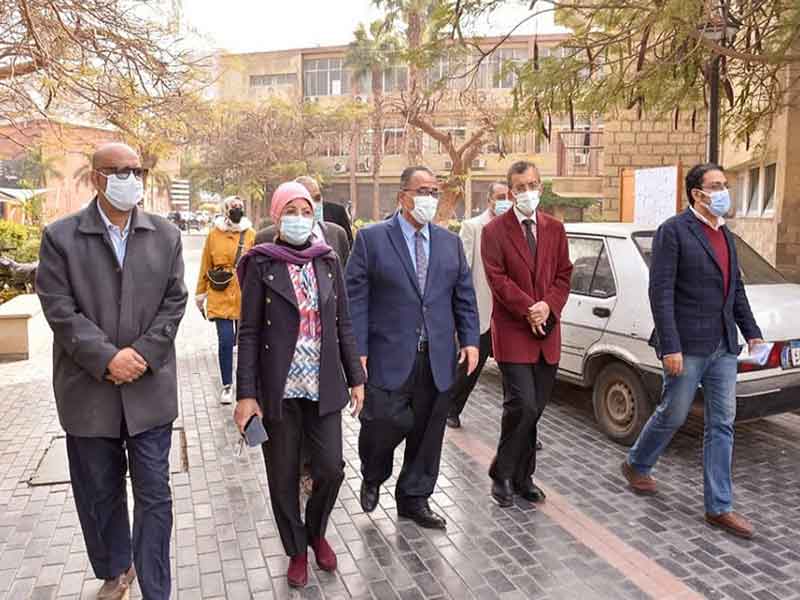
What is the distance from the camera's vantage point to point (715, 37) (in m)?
7.14

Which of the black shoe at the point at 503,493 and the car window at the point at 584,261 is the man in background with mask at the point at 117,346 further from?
the car window at the point at 584,261

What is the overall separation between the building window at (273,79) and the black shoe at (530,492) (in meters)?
51.9

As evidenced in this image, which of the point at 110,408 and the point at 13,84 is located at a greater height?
Result: the point at 13,84

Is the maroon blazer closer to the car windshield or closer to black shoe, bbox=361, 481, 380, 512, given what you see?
black shoe, bbox=361, 481, 380, 512

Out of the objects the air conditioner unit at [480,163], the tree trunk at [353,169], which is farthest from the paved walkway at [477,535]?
the air conditioner unit at [480,163]

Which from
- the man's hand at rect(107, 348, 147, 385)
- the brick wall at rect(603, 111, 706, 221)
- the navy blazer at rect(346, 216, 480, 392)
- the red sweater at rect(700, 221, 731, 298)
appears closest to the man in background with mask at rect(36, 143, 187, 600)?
the man's hand at rect(107, 348, 147, 385)

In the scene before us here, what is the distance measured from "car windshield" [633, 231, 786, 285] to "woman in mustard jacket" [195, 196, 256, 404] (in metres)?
3.47

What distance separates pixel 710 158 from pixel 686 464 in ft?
15.1

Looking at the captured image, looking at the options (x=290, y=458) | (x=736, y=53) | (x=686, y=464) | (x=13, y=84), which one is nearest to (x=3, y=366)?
(x=13, y=84)

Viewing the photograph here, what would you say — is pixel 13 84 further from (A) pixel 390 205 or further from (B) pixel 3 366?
(A) pixel 390 205

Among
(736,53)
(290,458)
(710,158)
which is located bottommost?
(290,458)

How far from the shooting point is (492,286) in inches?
181

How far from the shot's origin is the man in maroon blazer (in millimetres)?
4484

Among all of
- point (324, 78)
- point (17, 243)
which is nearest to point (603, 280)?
point (17, 243)
